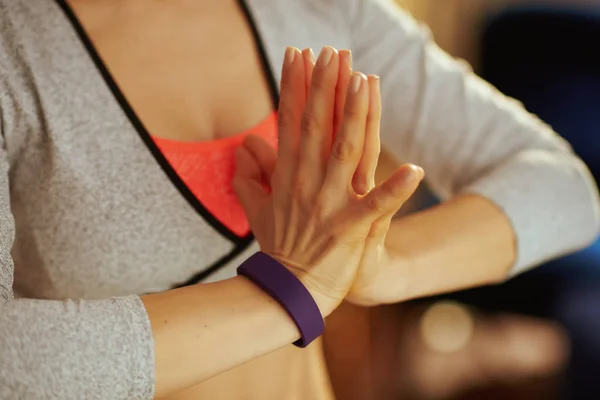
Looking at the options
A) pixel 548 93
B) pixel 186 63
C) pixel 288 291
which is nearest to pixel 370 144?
pixel 288 291

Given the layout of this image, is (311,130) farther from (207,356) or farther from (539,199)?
(539,199)

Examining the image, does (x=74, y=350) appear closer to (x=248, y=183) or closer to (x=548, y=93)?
(x=248, y=183)

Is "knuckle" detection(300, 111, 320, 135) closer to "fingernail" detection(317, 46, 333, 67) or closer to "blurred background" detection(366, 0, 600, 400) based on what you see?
"fingernail" detection(317, 46, 333, 67)

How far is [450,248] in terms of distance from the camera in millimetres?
696

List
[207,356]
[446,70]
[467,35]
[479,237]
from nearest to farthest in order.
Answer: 1. [207,356]
2. [479,237]
3. [446,70]
4. [467,35]

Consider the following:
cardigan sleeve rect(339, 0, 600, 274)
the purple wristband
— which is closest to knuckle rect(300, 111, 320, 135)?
the purple wristband

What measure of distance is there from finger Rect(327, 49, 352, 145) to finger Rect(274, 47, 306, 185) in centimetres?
4

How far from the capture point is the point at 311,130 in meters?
0.55

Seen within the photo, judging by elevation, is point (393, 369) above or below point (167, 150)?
below

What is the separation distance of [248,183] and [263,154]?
0.12 feet

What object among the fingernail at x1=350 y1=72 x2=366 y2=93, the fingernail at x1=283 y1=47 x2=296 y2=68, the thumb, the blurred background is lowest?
the blurred background

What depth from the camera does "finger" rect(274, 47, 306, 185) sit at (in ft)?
1.88

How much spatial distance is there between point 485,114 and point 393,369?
1.45 meters

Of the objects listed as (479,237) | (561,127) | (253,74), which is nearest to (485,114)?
(479,237)
